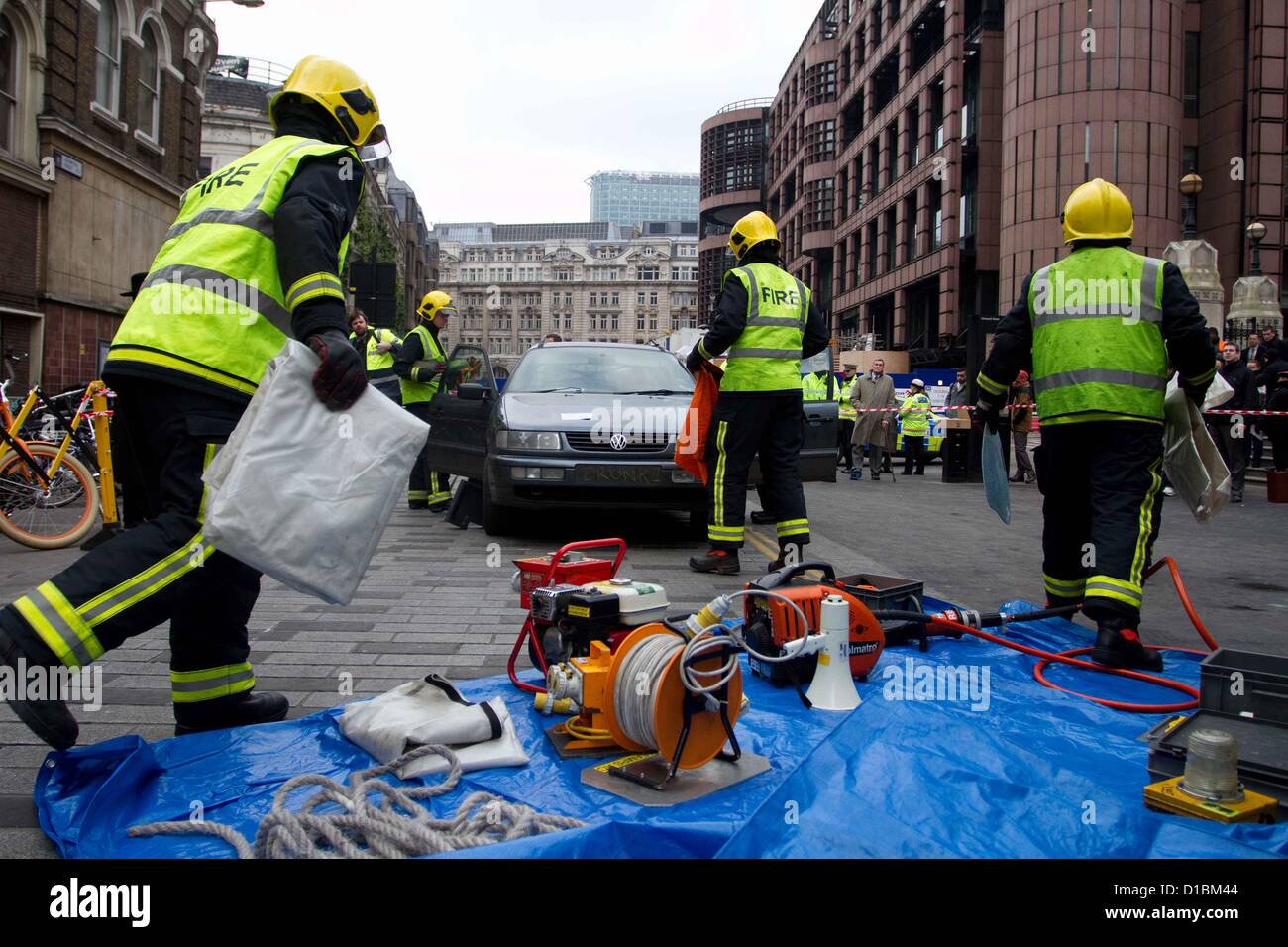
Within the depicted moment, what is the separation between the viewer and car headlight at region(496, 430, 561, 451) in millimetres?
7465

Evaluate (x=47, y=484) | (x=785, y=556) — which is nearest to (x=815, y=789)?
(x=785, y=556)

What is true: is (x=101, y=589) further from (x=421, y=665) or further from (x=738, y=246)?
(x=738, y=246)

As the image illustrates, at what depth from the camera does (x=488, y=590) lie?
5.88m

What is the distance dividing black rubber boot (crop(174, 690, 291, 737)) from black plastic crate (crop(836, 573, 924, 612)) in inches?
91.3

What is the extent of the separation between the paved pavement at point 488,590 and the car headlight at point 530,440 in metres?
0.80

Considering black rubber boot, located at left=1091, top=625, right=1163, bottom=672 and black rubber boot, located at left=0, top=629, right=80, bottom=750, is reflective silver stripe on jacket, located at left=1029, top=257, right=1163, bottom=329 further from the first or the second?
black rubber boot, located at left=0, top=629, right=80, bottom=750

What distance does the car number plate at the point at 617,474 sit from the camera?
735 cm

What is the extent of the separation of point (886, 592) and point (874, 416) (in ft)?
44.0

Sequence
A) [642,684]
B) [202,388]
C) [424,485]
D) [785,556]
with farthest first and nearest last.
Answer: [424,485], [785,556], [202,388], [642,684]

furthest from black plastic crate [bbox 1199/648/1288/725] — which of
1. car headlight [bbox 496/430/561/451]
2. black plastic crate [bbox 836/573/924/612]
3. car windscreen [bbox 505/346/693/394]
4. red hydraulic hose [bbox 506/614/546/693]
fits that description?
car windscreen [bbox 505/346/693/394]

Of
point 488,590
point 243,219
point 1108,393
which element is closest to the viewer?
point 243,219

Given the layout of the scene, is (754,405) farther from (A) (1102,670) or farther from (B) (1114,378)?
(A) (1102,670)

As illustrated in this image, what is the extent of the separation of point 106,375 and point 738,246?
451cm

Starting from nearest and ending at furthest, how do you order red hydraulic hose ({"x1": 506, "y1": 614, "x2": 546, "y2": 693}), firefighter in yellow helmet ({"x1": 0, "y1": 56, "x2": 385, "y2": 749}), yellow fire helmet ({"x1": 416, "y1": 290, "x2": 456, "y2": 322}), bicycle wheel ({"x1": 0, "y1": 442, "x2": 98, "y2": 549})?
firefighter in yellow helmet ({"x1": 0, "y1": 56, "x2": 385, "y2": 749}) → red hydraulic hose ({"x1": 506, "y1": 614, "x2": 546, "y2": 693}) → bicycle wheel ({"x1": 0, "y1": 442, "x2": 98, "y2": 549}) → yellow fire helmet ({"x1": 416, "y1": 290, "x2": 456, "y2": 322})
